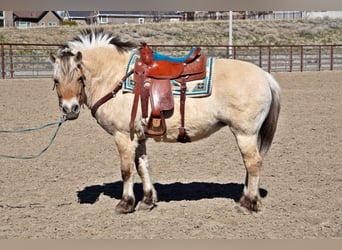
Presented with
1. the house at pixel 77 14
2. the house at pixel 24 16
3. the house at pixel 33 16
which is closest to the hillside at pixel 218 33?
the house at pixel 33 16

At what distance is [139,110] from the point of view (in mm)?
3969

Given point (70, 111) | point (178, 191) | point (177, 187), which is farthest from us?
point (177, 187)

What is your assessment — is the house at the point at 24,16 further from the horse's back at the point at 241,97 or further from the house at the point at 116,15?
the horse's back at the point at 241,97

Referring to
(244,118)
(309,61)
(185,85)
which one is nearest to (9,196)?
(185,85)

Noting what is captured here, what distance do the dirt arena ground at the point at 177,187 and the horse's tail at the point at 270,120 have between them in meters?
0.60

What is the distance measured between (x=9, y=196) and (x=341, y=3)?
13.4 ft

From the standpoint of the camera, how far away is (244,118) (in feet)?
12.8

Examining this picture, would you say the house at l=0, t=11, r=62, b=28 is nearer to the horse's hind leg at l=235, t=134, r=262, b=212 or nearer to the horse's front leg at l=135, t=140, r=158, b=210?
the horse's front leg at l=135, t=140, r=158, b=210

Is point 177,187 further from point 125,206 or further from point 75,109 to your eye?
point 75,109

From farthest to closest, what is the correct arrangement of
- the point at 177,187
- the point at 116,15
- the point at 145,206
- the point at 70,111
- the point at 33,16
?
the point at 177,187 → the point at 145,206 → the point at 70,111 → the point at 33,16 → the point at 116,15

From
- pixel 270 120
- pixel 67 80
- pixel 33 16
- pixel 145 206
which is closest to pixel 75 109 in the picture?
pixel 67 80

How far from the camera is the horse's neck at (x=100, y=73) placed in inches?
161

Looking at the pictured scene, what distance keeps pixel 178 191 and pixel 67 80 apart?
5.89 feet

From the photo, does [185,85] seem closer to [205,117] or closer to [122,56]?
[205,117]
